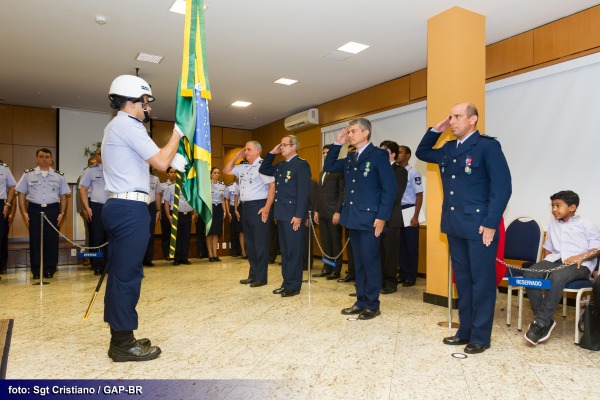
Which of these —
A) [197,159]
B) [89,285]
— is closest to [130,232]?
[197,159]

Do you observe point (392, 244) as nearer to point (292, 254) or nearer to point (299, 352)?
point (292, 254)

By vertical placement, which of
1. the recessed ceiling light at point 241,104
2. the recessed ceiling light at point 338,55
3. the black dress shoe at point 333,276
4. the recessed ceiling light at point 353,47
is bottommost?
the black dress shoe at point 333,276

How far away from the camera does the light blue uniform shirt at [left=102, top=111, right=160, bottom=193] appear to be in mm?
2422

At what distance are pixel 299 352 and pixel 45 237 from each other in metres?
4.58

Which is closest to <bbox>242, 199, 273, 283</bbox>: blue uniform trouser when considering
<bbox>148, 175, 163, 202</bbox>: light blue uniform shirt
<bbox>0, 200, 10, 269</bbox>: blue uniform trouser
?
<bbox>148, 175, 163, 202</bbox>: light blue uniform shirt

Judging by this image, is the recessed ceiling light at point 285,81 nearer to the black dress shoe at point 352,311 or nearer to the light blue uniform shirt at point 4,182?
the light blue uniform shirt at point 4,182

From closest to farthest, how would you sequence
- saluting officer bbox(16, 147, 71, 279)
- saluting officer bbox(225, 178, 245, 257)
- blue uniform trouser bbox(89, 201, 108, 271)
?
saluting officer bbox(16, 147, 71, 279), blue uniform trouser bbox(89, 201, 108, 271), saluting officer bbox(225, 178, 245, 257)

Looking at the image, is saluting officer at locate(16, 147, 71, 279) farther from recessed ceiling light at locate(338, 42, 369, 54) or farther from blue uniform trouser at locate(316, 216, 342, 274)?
recessed ceiling light at locate(338, 42, 369, 54)

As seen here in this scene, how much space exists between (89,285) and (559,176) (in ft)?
17.5

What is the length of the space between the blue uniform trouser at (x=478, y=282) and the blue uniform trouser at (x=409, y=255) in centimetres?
248

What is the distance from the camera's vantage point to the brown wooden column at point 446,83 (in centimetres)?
415

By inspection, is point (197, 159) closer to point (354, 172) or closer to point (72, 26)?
point (354, 172)

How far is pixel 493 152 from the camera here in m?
2.67

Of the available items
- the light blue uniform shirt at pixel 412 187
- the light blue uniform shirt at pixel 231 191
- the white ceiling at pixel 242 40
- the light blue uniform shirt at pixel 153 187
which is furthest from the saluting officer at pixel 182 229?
the light blue uniform shirt at pixel 412 187
